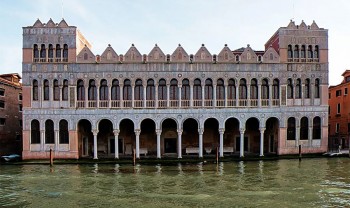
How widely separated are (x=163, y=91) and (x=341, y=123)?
71.1 feet

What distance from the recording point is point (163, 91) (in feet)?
99.9

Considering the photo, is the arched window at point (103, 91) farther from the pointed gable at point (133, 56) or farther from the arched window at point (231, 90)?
the arched window at point (231, 90)

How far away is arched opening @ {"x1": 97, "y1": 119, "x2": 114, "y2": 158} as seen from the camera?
108ft

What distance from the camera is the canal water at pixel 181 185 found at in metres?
14.4

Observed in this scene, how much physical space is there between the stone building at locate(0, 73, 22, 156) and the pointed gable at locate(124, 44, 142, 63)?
13.5 meters

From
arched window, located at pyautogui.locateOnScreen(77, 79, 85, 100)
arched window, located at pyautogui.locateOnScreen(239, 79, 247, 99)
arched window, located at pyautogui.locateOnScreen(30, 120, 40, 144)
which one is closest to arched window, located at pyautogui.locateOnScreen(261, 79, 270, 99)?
arched window, located at pyautogui.locateOnScreen(239, 79, 247, 99)

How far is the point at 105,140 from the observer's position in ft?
109

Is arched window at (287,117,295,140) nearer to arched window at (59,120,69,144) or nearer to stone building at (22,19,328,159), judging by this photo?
stone building at (22,19,328,159)

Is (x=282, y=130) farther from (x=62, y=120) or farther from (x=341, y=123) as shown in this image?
(x=62, y=120)

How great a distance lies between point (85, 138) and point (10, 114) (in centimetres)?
919

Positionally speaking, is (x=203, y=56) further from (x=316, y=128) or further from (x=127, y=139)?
(x=316, y=128)

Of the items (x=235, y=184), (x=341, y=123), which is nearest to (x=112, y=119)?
(x=235, y=184)

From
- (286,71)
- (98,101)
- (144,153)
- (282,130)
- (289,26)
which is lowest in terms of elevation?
(144,153)

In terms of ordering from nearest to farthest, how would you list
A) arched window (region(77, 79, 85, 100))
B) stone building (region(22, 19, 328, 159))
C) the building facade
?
stone building (region(22, 19, 328, 159)) < arched window (region(77, 79, 85, 100)) < the building facade
